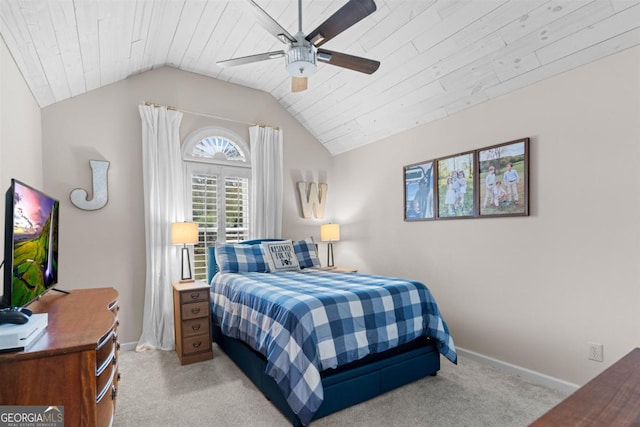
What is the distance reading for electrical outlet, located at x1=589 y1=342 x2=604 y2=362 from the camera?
2.39m

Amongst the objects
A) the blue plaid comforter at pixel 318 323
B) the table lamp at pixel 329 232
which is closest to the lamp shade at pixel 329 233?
the table lamp at pixel 329 232

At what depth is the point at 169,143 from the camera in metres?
3.77

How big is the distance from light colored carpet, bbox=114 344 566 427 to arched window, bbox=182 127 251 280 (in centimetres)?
146

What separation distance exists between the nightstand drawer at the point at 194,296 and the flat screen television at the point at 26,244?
1286mm

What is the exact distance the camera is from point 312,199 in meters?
4.88

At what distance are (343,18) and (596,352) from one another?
2.92 meters

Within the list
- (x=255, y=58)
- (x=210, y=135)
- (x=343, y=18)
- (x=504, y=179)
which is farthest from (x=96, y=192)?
(x=504, y=179)

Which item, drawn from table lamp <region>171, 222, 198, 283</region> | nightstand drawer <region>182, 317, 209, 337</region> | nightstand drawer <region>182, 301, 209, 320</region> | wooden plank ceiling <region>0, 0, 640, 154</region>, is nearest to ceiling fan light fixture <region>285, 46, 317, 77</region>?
wooden plank ceiling <region>0, 0, 640, 154</region>

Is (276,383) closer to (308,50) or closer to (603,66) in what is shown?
(308,50)

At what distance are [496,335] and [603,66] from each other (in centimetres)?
233

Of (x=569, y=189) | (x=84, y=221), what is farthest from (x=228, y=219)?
(x=569, y=189)

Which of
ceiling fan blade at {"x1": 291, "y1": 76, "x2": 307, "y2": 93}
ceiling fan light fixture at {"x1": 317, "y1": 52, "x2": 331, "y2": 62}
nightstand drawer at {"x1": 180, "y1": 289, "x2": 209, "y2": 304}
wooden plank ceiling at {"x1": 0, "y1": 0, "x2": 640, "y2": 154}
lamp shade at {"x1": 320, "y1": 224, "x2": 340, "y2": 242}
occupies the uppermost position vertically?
wooden plank ceiling at {"x1": 0, "y1": 0, "x2": 640, "y2": 154}

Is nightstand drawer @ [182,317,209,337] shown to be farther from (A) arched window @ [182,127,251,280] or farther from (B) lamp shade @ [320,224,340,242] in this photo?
(B) lamp shade @ [320,224,340,242]

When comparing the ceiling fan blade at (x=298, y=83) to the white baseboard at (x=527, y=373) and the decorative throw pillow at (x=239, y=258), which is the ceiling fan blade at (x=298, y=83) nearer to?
the decorative throw pillow at (x=239, y=258)
